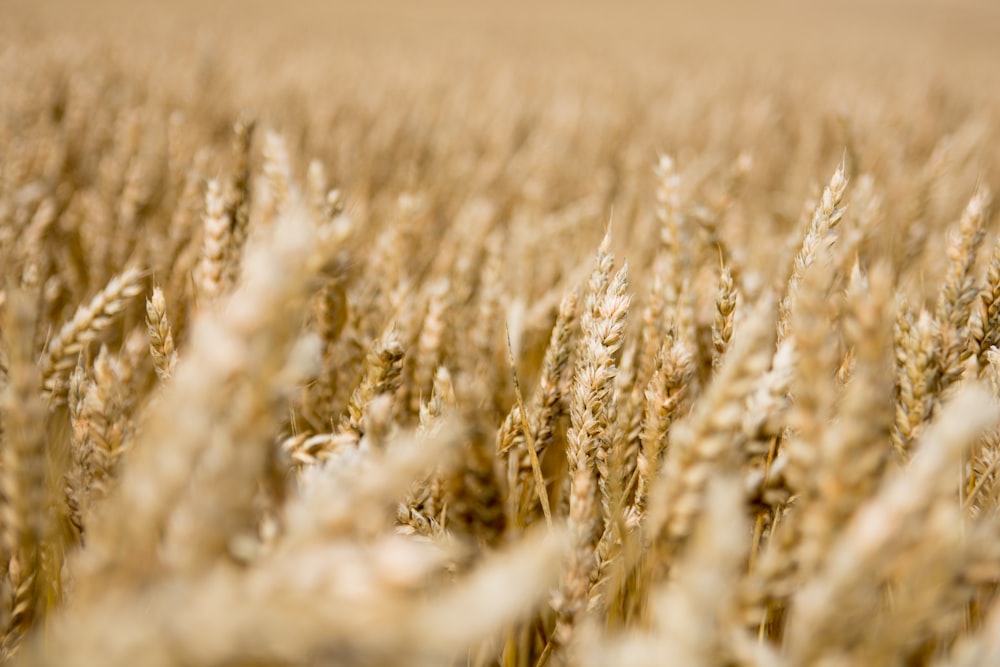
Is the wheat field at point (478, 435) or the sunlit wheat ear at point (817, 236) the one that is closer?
the wheat field at point (478, 435)

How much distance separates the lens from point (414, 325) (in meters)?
1.15

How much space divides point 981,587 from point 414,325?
0.95 metres

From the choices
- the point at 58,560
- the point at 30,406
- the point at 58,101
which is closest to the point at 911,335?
the point at 30,406

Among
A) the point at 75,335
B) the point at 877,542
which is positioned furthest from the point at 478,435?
the point at 75,335

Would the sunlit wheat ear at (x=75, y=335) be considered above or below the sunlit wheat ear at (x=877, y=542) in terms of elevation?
below

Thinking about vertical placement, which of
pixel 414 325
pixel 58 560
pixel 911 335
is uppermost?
pixel 911 335

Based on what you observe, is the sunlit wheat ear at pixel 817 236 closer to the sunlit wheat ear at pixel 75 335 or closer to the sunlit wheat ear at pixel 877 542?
the sunlit wheat ear at pixel 877 542

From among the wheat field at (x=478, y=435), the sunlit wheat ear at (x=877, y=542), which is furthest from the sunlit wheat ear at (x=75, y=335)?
the sunlit wheat ear at (x=877, y=542)

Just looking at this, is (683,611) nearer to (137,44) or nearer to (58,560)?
(58,560)

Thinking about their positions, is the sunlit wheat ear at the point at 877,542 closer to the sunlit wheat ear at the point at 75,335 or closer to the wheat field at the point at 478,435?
the wheat field at the point at 478,435

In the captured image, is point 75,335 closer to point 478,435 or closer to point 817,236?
point 478,435

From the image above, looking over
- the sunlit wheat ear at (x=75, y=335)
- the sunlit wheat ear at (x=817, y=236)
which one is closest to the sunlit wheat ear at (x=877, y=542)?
the sunlit wheat ear at (x=817, y=236)

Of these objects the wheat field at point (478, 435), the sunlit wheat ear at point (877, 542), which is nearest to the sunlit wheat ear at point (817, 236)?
the wheat field at point (478, 435)

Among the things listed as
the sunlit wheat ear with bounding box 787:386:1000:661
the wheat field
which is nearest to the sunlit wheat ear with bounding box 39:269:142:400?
the wheat field
